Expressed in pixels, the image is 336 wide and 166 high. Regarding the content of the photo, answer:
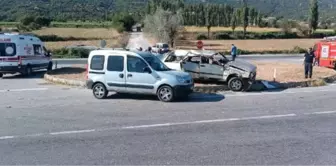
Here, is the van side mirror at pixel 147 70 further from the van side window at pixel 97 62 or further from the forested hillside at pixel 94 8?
the forested hillside at pixel 94 8

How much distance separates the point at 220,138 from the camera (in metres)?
8.93

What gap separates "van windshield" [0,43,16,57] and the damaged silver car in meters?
9.62

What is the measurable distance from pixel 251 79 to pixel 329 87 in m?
4.22

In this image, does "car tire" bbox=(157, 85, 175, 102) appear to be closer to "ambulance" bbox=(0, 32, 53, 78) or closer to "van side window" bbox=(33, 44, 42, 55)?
"ambulance" bbox=(0, 32, 53, 78)

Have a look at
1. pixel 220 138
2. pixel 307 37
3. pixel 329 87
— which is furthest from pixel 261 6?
pixel 220 138

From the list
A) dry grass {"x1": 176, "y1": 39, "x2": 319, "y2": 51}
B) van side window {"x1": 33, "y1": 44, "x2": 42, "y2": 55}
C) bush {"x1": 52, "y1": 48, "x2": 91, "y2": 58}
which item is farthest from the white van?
dry grass {"x1": 176, "y1": 39, "x2": 319, "y2": 51}

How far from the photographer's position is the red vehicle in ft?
94.8

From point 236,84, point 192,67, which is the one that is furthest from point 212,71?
point 236,84

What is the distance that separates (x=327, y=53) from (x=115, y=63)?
19.5m

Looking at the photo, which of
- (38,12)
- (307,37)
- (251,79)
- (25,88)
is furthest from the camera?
(38,12)

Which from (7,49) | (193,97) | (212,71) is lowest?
(193,97)

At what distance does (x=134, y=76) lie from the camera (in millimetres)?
14453

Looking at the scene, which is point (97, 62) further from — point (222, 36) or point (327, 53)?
point (222, 36)

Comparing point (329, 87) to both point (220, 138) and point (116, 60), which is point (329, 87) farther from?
point (220, 138)
